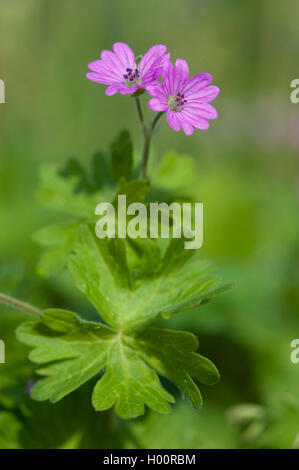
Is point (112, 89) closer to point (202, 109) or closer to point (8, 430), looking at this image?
point (202, 109)

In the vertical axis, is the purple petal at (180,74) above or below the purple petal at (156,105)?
above

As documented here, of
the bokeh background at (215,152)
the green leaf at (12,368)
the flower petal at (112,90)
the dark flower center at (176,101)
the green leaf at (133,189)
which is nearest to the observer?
the flower petal at (112,90)

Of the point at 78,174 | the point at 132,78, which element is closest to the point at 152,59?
the point at 132,78

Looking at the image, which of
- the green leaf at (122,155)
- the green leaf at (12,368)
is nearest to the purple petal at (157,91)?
the green leaf at (122,155)

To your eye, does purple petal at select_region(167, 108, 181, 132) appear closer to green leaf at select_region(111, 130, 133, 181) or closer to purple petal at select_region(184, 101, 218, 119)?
purple petal at select_region(184, 101, 218, 119)

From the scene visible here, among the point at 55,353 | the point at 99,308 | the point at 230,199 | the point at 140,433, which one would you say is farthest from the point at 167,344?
the point at 230,199

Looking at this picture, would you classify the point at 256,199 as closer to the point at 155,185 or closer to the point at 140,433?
the point at 155,185

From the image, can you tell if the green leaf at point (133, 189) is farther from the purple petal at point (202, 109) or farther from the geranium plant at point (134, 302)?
the purple petal at point (202, 109)
